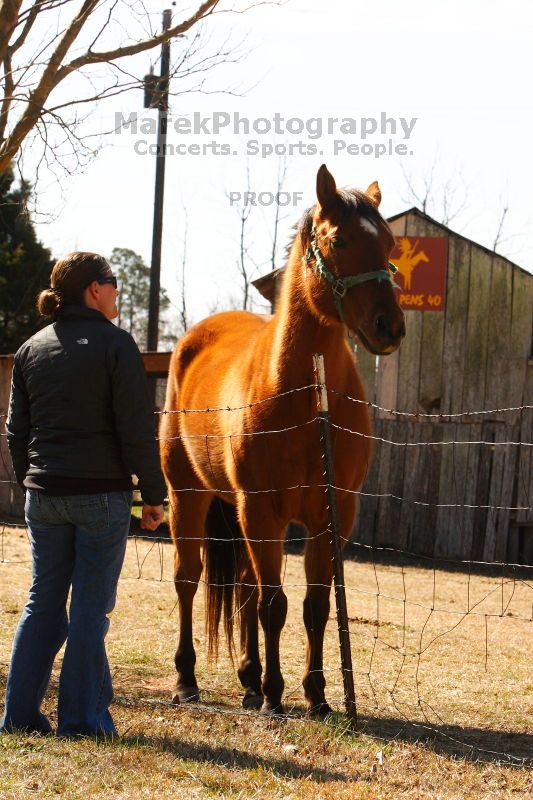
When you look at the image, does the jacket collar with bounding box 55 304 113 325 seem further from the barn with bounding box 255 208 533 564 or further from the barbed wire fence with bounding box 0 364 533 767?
the barn with bounding box 255 208 533 564

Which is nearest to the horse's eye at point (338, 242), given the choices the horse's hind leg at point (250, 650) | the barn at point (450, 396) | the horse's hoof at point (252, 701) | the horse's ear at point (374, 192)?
the horse's ear at point (374, 192)

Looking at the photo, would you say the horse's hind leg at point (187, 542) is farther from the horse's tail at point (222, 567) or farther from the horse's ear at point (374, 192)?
the horse's ear at point (374, 192)

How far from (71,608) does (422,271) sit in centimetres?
1079

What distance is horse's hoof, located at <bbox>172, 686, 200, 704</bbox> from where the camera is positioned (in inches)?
211

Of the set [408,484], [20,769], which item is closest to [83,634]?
[20,769]

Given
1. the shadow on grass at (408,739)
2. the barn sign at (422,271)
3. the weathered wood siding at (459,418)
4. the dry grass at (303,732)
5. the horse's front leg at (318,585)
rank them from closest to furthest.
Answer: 1. the dry grass at (303,732)
2. the shadow on grass at (408,739)
3. the horse's front leg at (318,585)
4. the weathered wood siding at (459,418)
5. the barn sign at (422,271)

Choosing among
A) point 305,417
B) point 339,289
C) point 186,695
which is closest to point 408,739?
point 186,695

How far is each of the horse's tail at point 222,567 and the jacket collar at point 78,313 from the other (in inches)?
85.4

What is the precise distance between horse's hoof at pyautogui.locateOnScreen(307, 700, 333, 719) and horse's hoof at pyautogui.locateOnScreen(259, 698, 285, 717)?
157 millimetres

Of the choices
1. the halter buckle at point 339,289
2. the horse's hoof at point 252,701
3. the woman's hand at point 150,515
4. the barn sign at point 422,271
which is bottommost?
the horse's hoof at point 252,701

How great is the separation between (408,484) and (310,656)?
29.4 ft

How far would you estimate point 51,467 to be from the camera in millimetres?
4113

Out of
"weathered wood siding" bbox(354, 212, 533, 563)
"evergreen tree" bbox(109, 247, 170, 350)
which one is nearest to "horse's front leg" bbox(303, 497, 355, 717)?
"weathered wood siding" bbox(354, 212, 533, 563)

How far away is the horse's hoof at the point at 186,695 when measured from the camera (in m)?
5.35
